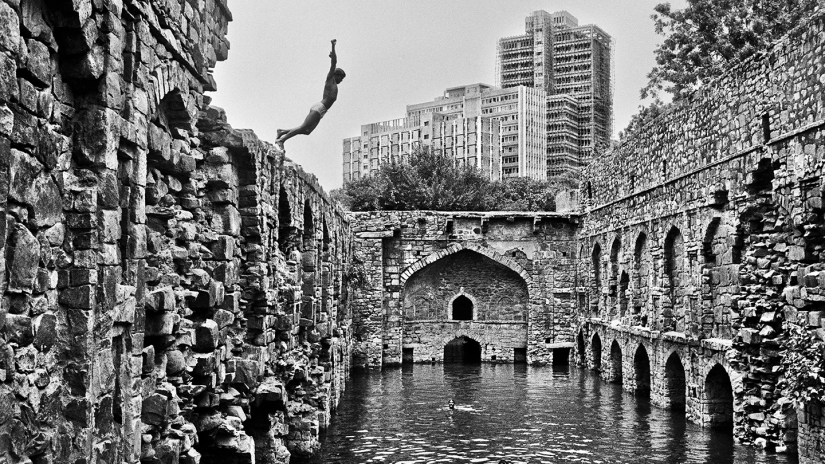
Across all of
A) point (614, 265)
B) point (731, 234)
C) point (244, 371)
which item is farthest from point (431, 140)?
point (244, 371)

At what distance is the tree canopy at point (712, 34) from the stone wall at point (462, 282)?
19.1 ft

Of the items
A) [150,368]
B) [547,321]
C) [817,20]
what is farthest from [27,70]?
[547,321]

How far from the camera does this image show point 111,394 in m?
5.28

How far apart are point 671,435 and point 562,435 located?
209 centimetres

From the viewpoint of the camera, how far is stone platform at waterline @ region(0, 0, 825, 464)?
4711 mm

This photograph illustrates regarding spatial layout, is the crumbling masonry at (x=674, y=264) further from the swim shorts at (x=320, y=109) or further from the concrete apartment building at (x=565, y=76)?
the concrete apartment building at (x=565, y=76)

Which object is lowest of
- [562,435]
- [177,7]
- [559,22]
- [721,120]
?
[562,435]

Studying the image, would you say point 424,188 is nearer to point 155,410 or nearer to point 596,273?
point 596,273

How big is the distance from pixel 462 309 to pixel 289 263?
1805cm

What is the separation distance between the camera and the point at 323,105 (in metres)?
13.9

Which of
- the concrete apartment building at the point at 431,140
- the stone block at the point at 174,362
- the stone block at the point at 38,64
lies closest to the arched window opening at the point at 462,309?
the stone block at the point at 174,362

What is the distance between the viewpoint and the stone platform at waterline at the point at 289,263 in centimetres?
471

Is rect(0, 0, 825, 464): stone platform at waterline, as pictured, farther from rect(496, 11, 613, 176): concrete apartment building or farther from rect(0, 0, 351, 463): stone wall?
rect(496, 11, 613, 176): concrete apartment building

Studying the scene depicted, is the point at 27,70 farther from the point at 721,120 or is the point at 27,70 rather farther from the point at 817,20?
the point at 721,120
